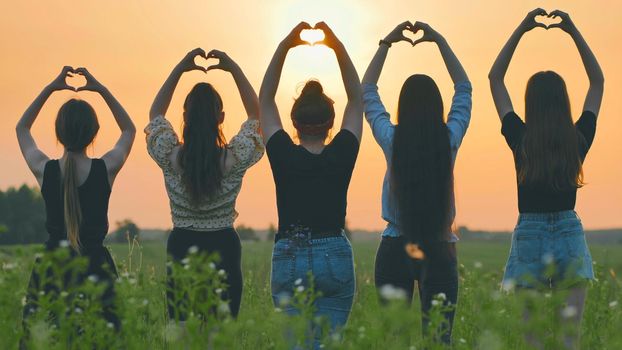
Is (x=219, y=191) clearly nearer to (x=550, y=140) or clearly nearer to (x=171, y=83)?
(x=171, y=83)

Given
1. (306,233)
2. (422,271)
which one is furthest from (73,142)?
(422,271)

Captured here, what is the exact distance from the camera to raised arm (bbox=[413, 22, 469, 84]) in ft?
24.4

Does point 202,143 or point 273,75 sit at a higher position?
point 273,75

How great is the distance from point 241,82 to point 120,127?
1.12 m

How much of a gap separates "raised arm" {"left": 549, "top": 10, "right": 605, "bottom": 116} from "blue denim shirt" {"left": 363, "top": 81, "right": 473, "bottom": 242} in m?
1.22

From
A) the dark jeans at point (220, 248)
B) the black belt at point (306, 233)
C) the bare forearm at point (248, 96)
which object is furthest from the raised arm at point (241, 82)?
the black belt at point (306, 233)

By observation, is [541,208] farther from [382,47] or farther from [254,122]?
→ [254,122]

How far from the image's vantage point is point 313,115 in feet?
20.9

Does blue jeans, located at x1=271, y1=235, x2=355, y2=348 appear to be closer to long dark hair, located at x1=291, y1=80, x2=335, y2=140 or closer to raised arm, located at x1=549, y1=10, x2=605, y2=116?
long dark hair, located at x1=291, y1=80, x2=335, y2=140

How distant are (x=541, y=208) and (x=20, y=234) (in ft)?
185

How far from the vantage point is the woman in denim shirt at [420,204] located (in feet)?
21.4

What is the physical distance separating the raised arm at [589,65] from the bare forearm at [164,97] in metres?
3.41

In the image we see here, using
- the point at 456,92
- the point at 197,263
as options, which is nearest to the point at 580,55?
the point at 456,92

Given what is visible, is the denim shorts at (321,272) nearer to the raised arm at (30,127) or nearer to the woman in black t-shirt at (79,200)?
the woman in black t-shirt at (79,200)
